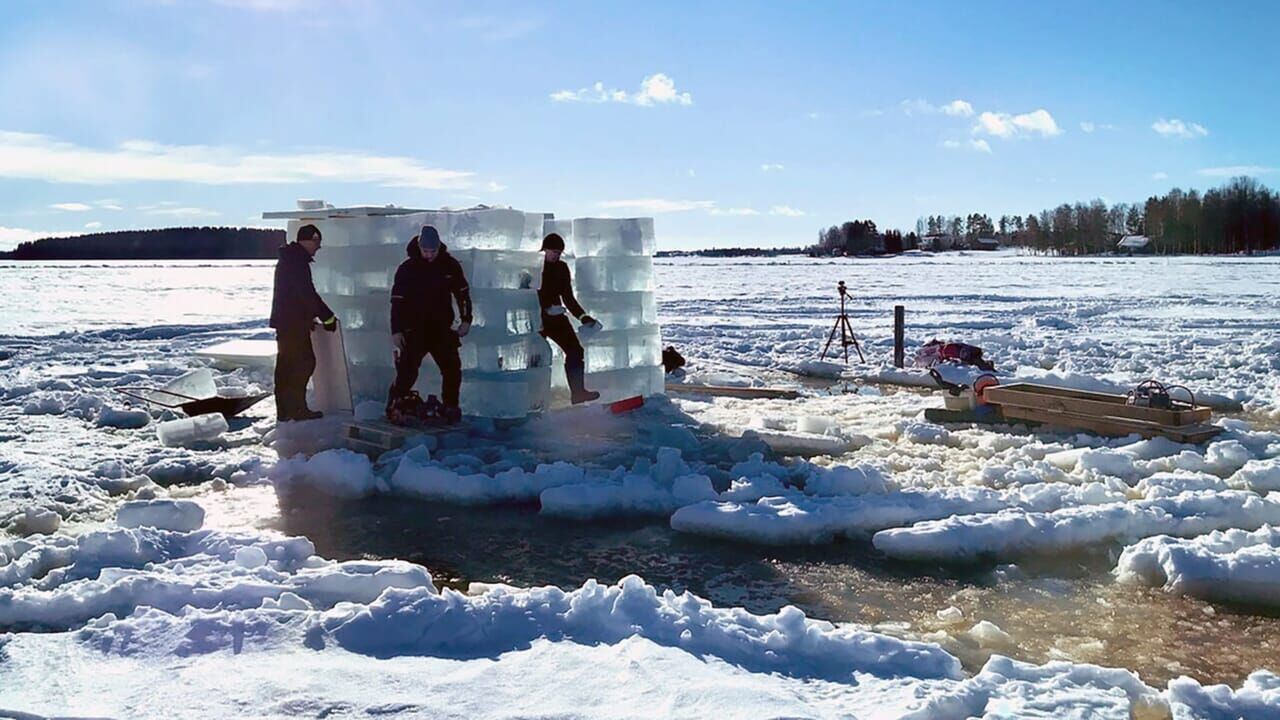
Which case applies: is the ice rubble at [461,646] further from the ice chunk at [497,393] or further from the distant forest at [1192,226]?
the distant forest at [1192,226]

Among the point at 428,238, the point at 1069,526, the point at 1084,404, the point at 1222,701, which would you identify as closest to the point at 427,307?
the point at 428,238

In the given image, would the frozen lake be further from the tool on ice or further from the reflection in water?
the tool on ice

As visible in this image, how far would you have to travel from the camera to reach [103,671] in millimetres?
3434

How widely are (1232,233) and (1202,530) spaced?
109 metres

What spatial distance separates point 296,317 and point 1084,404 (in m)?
6.94

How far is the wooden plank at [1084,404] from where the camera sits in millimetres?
8109

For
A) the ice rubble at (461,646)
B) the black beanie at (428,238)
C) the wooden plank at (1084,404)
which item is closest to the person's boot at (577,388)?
the black beanie at (428,238)

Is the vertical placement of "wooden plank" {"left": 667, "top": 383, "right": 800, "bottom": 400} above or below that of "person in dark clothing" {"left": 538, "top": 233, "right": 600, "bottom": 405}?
below

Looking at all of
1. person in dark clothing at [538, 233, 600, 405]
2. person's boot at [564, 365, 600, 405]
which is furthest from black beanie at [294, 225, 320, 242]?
person's boot at [564, 365, 600, 405]

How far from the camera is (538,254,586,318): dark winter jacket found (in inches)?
340

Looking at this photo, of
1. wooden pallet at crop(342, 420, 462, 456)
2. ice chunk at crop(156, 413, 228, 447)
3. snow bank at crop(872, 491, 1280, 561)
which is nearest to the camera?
snow bank at crop(872, 491, 1280, 561)

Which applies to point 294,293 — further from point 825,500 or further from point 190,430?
point 825,500

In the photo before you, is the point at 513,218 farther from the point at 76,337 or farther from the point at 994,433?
the point at 76,337

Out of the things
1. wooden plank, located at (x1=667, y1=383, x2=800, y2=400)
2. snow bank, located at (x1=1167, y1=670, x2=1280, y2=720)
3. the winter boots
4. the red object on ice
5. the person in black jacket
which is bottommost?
snow bank, located at (x1=1167, y1=670, x2=1280, y2=720)
